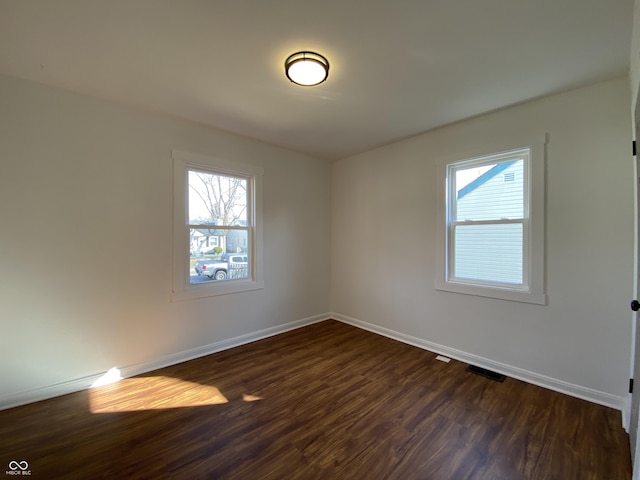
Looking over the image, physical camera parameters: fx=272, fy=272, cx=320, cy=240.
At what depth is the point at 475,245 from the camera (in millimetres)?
3094

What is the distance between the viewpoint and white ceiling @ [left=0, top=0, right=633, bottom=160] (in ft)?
5.22

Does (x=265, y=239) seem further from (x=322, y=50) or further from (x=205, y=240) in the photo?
(x=322, y=50)

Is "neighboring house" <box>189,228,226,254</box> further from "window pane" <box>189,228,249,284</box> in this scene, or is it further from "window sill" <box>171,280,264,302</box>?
"window sill" <box>171,280,264,302</box>

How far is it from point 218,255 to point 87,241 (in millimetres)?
1266

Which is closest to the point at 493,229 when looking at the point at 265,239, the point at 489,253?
the point at 489,253

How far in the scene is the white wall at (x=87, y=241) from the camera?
224 cm

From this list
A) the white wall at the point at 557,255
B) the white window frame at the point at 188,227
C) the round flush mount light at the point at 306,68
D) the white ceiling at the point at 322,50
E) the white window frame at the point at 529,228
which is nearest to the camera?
the white ceiling at the point at 322,50

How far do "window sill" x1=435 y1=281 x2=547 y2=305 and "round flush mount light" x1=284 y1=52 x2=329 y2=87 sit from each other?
257 cm

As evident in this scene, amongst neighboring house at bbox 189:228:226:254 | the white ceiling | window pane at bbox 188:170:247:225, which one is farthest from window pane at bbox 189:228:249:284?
the white ceiling

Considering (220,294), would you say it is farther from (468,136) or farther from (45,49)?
(468,136)

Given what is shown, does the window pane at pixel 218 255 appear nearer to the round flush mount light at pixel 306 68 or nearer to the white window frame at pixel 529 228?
the round flush mount light at pixel 306 68

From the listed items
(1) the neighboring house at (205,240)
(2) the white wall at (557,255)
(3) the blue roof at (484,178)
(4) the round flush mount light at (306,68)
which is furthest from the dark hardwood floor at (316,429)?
(4) the round flush mount light at (306,68)

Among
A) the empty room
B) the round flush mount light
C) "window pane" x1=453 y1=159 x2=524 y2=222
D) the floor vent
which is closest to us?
the empty room

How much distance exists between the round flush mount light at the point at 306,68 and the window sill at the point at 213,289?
7.96 ft
